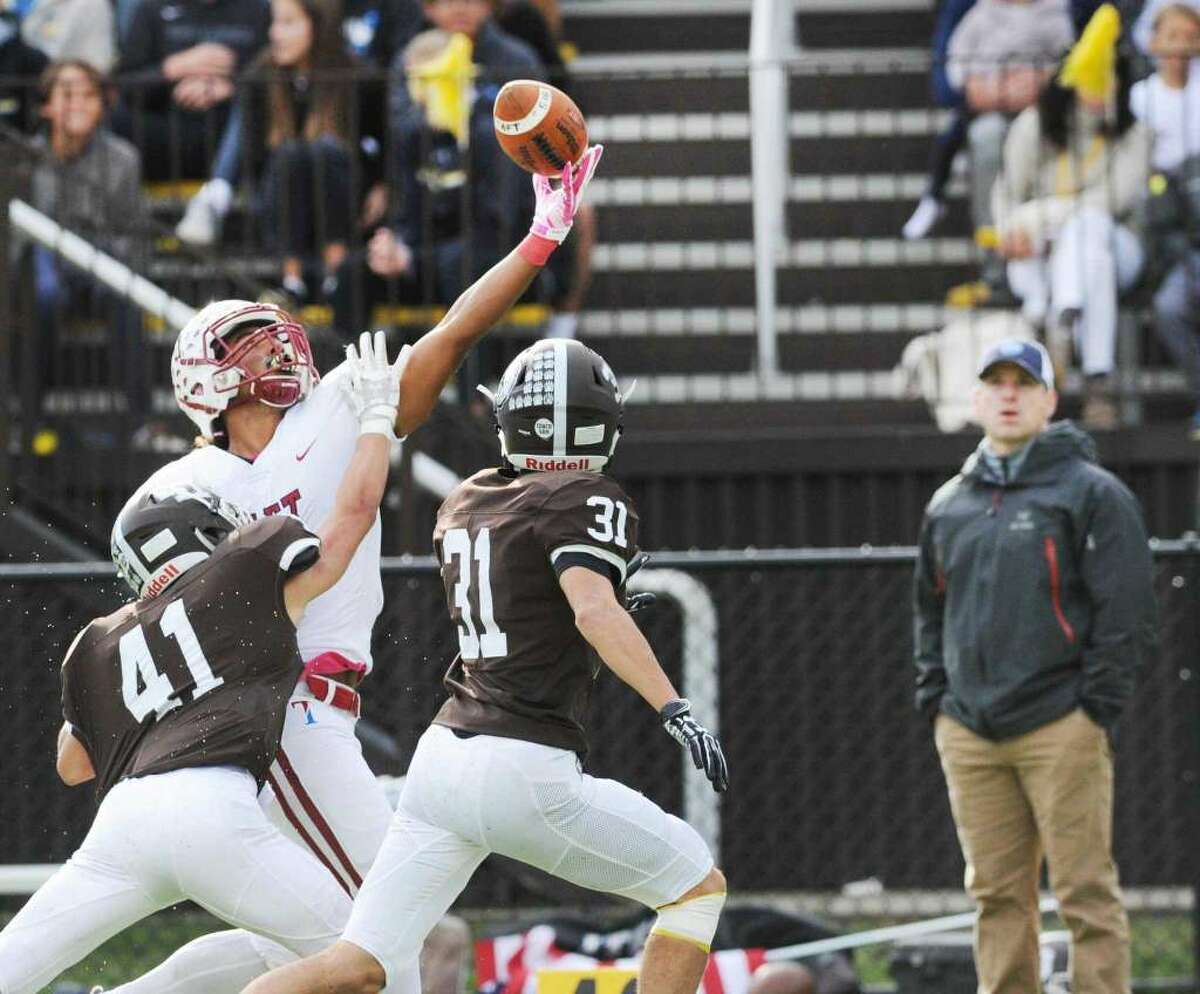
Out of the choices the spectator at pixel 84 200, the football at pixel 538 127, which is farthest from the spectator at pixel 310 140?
the football at pixel 538 127

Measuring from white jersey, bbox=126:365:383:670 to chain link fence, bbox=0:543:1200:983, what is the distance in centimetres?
326

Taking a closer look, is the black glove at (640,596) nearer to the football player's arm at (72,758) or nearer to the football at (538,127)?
the football at (538,127)

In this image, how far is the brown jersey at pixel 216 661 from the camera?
5.56 metres

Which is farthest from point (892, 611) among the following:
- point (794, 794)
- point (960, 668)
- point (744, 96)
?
point (744, 96)

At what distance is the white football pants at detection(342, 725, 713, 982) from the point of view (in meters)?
5.57

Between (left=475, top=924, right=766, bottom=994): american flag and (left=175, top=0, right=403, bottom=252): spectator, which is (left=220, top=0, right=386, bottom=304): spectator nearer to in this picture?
(left=175, top=0, right=403, bottom=252): spectator

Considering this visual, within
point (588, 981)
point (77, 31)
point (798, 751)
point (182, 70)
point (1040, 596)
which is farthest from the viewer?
point (77, 31)

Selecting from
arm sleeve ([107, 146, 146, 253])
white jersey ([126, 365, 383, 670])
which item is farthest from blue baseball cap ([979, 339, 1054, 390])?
arm sleeve ([107, 146, 146, 253])

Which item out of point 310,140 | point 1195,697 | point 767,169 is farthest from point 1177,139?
point 310,140

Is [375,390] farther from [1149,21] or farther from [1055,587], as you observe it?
[1149,21]

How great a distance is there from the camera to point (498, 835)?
5.60 meters

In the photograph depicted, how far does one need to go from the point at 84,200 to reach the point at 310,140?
106cm

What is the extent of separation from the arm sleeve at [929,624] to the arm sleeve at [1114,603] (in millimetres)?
503

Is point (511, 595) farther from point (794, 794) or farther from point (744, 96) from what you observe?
point (744, 96)
